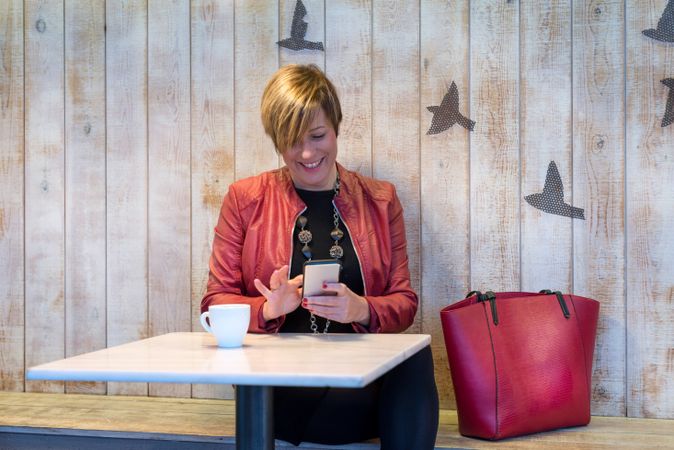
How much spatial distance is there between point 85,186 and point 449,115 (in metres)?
1.17

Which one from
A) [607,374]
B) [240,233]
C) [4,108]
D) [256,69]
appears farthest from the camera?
[4,108]

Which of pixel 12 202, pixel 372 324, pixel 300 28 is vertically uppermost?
pixel 300 28

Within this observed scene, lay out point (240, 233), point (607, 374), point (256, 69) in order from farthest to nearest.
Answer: point (256, 69) → point (607, 374) → point (240, 233)

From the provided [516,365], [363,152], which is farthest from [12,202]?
[516,365]

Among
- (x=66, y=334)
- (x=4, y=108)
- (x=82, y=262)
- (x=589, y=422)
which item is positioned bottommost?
(x=589, y=422)

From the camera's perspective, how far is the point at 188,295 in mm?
2338

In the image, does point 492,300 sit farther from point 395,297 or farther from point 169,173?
point 169,173

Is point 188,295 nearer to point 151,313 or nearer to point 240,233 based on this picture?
point 151,313

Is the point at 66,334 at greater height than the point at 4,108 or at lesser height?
lesser

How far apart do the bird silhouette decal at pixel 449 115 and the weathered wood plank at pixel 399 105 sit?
0.06 metres

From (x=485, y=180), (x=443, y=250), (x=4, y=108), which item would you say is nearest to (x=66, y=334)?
(x=4, y=108)

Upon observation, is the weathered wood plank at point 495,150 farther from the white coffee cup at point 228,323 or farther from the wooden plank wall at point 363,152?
the white coffee cup at point 228,323

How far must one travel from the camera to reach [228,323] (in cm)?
135

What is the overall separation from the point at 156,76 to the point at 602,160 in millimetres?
1370
